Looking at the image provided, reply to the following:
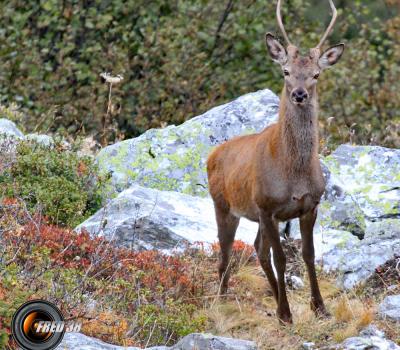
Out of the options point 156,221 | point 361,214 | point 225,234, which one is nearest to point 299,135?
point 225,234

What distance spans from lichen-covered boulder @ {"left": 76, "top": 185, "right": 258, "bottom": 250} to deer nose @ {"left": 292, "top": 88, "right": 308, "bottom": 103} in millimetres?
2218

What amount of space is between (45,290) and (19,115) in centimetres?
757

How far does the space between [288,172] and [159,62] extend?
1094cm

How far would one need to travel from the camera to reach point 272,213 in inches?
353

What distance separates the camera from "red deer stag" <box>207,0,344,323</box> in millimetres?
8914

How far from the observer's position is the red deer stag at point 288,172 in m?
8.91

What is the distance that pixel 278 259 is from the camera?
9.07 meters

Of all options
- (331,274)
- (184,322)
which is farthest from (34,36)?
(184,322)

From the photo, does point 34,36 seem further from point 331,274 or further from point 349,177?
point 331,274

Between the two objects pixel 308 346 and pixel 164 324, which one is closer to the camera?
pixel 308 346

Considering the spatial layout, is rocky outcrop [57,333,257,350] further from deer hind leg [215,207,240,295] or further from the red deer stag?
deer hind leg [215,207,240,295]

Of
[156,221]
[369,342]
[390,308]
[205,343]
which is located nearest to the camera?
[205,343]

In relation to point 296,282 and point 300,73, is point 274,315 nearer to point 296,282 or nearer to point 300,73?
point 296,282

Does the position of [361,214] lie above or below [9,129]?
above
